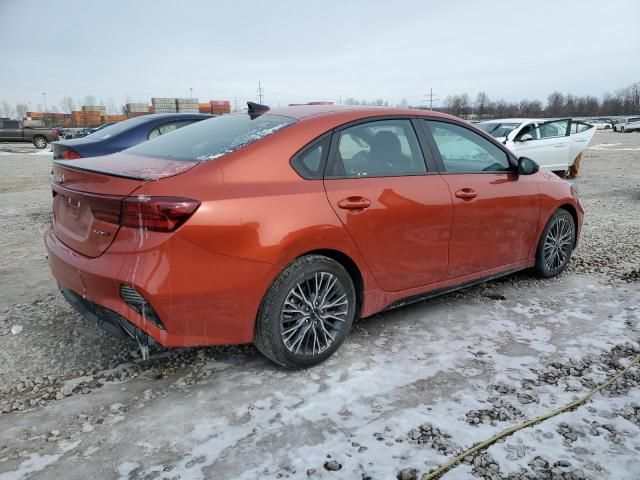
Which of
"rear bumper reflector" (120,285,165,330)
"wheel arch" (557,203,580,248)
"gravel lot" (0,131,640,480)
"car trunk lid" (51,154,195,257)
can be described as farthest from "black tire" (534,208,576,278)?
"rear bumper reflector" (120,285,165,330)

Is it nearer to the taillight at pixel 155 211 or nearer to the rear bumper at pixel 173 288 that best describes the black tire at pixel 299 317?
the rear bumper at pixel 173 288

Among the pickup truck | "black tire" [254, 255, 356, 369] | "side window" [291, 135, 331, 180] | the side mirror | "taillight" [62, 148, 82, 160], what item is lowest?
"black tire" [254, 255, 356, 369]

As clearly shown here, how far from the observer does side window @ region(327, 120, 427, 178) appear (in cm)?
310

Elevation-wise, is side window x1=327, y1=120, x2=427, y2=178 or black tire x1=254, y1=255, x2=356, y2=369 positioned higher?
side window x1=327, y1=120, x2=427, y2=178

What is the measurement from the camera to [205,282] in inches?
99.0

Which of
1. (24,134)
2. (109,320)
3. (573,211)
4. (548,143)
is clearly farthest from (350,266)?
(24,134)

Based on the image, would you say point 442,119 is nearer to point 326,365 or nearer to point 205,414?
point 326,365

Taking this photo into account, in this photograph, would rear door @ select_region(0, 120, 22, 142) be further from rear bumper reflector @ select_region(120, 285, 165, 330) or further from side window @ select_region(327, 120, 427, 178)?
rear bumper reflector @ select_region(120, 285, 165, 330)

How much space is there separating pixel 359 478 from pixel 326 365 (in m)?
1.02

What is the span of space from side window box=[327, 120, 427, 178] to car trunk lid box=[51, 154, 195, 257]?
970 mm

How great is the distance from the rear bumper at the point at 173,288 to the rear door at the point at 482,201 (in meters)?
1.65

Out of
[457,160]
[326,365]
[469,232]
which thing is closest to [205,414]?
[326,365]

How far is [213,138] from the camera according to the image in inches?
122

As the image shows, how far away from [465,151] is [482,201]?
0.44m
